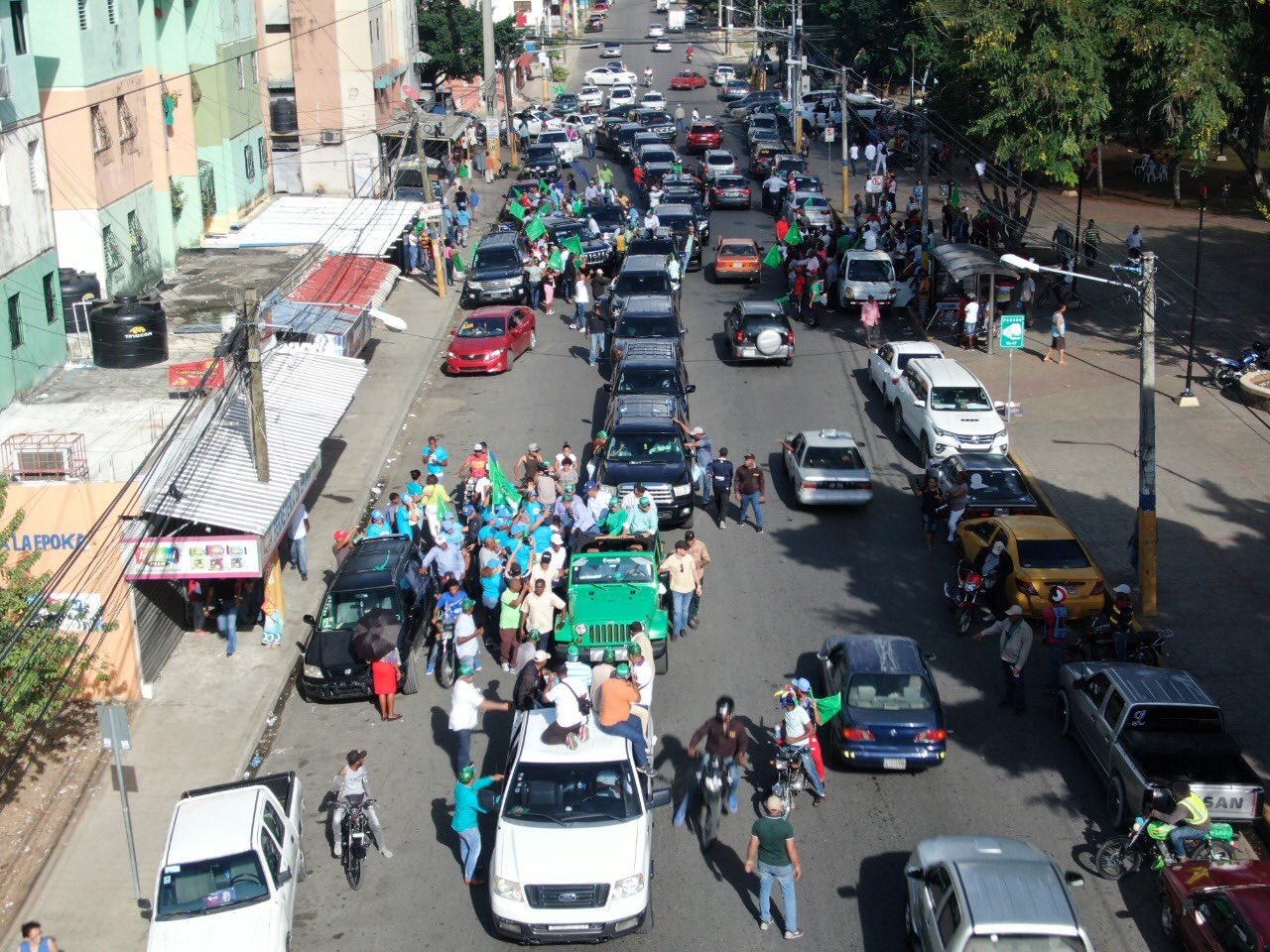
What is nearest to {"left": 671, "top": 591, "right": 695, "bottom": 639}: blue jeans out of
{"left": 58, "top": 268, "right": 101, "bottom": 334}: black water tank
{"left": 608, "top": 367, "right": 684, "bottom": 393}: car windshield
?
{"left": 608, "top": 367, "right": 684, "bottom": 393}: car windshield

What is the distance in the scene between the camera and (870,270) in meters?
37.2

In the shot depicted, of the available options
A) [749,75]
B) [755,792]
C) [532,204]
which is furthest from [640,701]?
[749,75]

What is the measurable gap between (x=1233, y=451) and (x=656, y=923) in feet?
61.3

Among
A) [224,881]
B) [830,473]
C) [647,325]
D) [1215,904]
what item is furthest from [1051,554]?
[647,325]

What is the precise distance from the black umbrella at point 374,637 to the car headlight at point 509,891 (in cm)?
569

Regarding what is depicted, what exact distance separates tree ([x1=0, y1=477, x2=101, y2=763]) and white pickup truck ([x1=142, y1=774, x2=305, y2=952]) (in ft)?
7.00

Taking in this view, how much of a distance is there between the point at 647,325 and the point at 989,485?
35.4ft

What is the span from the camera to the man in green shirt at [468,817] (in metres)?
13.8

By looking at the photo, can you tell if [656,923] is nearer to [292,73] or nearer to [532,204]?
[532,204]

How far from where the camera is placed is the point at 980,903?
11.8 meters

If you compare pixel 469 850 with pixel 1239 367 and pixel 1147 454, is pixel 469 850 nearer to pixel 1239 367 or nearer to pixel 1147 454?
pixel 1147 454

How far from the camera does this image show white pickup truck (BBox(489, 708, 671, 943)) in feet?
42.0

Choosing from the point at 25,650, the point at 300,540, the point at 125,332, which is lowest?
the point at 300,540

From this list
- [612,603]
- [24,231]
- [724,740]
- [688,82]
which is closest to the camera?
[724,740]
